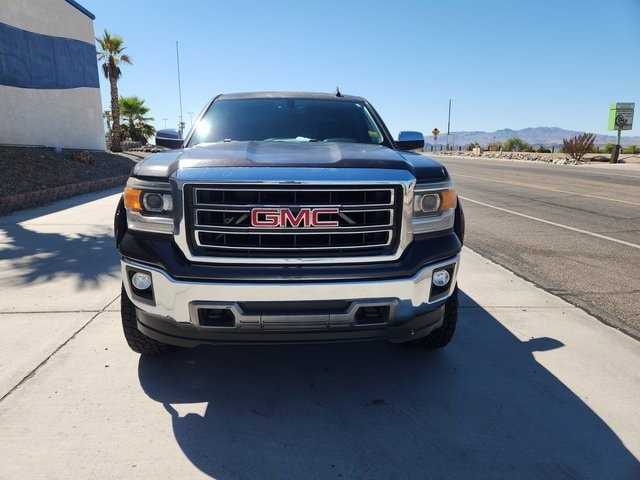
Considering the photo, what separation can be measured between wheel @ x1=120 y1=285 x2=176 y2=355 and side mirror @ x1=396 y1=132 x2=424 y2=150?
7.96 ft

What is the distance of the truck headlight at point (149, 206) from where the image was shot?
238cm

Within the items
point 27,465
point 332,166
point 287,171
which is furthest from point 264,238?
point 27,465

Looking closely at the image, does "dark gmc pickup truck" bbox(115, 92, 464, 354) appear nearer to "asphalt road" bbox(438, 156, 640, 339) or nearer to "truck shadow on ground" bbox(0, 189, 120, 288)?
"asphalt road" bbox(438, 156, 640, 339)

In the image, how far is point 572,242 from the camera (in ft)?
21.6

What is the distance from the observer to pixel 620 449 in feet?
7.32

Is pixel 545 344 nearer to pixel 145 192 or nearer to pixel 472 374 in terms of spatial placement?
pixel 472 374

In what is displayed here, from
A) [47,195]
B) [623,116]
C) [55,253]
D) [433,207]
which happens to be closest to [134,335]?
[433,207]

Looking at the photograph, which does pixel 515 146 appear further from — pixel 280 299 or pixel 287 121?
pixel 280 299

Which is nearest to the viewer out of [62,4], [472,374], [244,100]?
[472,374]

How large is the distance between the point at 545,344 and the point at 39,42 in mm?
18380

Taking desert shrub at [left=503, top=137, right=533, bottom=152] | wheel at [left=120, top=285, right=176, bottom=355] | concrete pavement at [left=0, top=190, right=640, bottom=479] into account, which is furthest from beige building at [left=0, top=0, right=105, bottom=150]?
desert shrub at [left=503, top=137, right=533, bottom=152]

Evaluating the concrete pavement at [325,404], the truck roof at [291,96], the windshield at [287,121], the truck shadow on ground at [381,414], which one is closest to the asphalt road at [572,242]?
the concrete pavement at [325,404]

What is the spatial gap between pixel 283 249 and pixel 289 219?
158mm

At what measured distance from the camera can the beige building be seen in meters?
14.1
